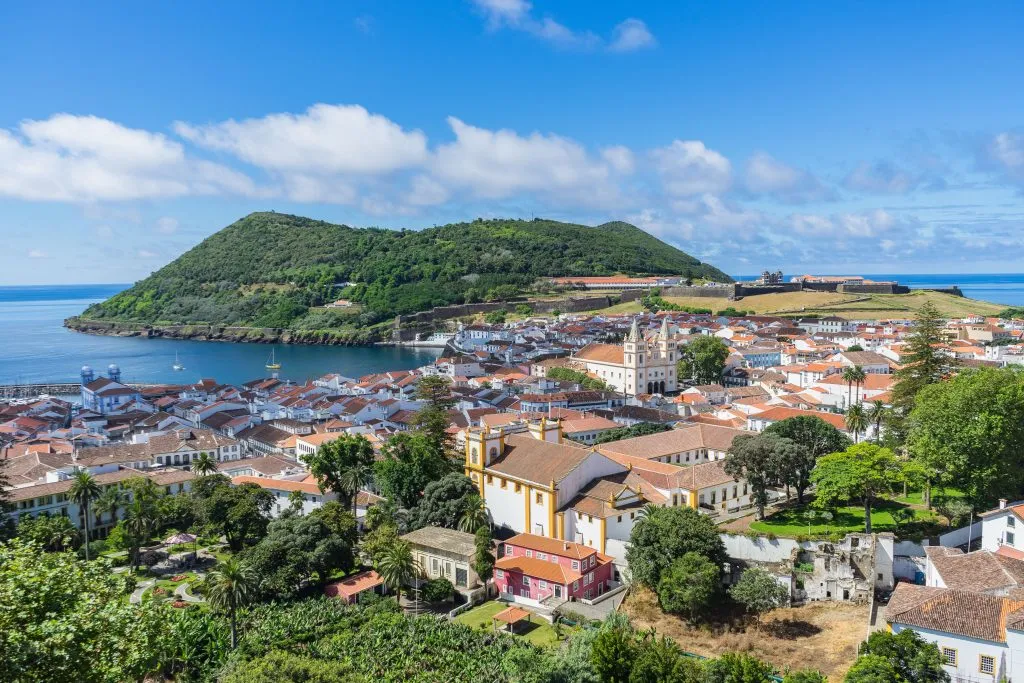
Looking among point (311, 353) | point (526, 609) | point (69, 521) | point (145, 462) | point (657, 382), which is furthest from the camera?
point (311, 353)

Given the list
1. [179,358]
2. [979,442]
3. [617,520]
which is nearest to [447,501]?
[617,520]

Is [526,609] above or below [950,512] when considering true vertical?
below

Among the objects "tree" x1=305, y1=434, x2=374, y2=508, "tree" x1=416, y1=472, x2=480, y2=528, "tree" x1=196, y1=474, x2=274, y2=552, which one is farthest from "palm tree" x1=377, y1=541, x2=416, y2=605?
→ "tree" x1=305, y1=434, x2=374, y2=508

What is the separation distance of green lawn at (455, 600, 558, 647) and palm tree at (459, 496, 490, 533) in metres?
3.46

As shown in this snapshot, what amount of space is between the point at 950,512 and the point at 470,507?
688 inches

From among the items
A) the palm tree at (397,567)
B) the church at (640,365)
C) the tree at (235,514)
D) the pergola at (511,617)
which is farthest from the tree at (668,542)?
the church at (640,365)

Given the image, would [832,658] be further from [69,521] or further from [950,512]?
[69,521]

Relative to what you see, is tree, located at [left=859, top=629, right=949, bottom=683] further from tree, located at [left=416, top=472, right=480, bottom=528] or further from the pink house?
tree, located at [left=416, top=472, right=480, bottom=528]

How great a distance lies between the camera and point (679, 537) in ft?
80.1

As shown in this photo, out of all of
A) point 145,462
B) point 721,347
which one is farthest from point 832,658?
point 721,347

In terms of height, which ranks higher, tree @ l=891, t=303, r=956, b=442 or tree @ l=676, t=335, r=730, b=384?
tree @ l=891, t=303, r=956, b=442

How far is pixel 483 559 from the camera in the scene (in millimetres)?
27438

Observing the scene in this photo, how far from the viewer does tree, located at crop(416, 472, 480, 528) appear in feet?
102

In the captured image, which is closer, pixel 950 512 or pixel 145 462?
pixel 950 512
